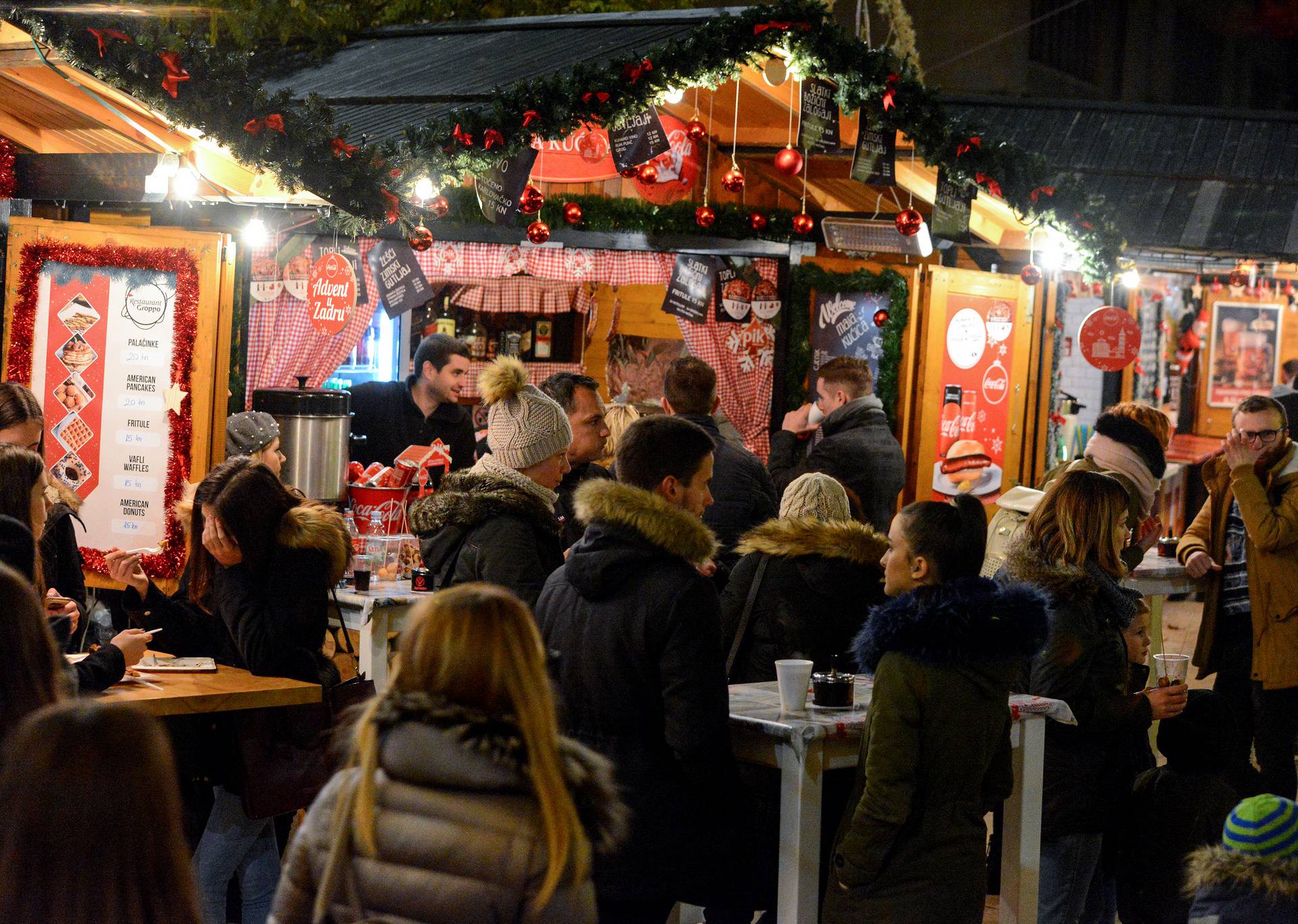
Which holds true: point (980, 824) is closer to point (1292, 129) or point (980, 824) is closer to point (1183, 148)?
point (1183, 148)

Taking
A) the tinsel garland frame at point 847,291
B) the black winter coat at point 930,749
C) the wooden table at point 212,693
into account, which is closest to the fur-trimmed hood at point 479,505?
the wooden table at point 212,693

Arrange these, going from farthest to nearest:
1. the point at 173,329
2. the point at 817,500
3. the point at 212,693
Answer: the point at 173,329
the point at 817,500
the point at 212,693

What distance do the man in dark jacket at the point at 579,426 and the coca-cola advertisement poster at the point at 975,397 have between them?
4.45 metres

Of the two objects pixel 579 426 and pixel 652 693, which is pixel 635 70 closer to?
pixel 579 426

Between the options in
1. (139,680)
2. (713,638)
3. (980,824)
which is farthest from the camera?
(139,680)

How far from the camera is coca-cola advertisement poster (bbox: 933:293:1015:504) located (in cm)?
1038

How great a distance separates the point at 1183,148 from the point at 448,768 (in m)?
10.4

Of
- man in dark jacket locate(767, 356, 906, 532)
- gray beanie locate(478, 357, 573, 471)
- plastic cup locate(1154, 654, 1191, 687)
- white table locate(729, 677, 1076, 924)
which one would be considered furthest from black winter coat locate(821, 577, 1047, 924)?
man in dark jacket locate(767, 356, 906, 532)

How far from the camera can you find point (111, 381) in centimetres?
822

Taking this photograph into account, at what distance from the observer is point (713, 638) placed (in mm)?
3584

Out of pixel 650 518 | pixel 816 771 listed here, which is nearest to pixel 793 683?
pixel 816 771

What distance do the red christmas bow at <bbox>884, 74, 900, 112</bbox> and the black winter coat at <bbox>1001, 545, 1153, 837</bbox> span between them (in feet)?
11.9

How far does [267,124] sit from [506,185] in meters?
1.35

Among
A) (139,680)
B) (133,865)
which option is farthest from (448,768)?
(139,680)
